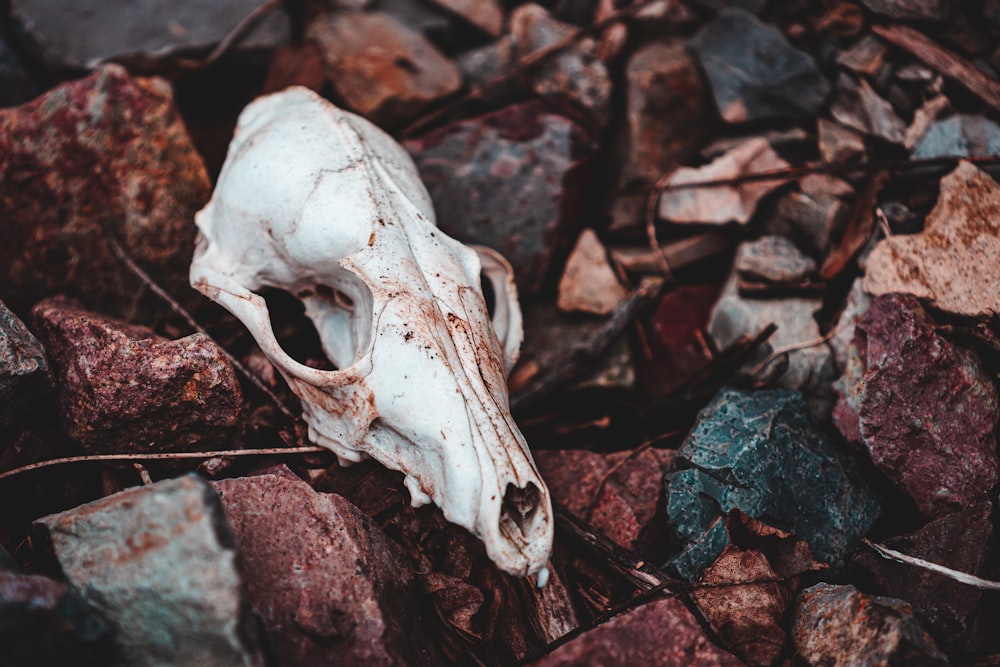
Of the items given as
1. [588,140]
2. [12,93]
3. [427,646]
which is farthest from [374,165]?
[12,93]

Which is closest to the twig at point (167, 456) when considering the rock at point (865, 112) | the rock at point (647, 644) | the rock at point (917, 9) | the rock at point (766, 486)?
the rock at point (647, 644)

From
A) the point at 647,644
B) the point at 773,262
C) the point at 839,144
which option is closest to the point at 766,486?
the point at 647,644

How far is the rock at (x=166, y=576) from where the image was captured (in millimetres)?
1736

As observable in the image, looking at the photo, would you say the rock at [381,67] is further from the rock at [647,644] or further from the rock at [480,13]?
the rock at [647,644]

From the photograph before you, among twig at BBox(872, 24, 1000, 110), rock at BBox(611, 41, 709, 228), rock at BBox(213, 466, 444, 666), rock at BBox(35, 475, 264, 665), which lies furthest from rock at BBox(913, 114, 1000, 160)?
rock at BBox(35, 475, 264, 665)

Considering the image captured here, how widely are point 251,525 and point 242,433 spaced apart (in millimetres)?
578

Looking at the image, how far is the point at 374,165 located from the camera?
8.91ft

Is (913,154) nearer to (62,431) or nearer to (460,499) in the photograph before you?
(460,499)

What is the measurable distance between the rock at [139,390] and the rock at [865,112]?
119 inches

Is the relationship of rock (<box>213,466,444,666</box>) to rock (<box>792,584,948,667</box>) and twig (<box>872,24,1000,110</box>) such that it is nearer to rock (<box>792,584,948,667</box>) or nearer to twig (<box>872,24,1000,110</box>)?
rock (<box>792,584,948,667</box>)

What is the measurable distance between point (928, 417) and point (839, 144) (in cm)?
146

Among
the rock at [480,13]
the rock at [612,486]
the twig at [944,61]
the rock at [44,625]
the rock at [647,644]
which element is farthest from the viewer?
the rock at [480,13]

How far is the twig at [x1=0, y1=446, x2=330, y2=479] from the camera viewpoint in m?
2.33

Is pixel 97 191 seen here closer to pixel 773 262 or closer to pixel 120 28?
pixel 120 28
